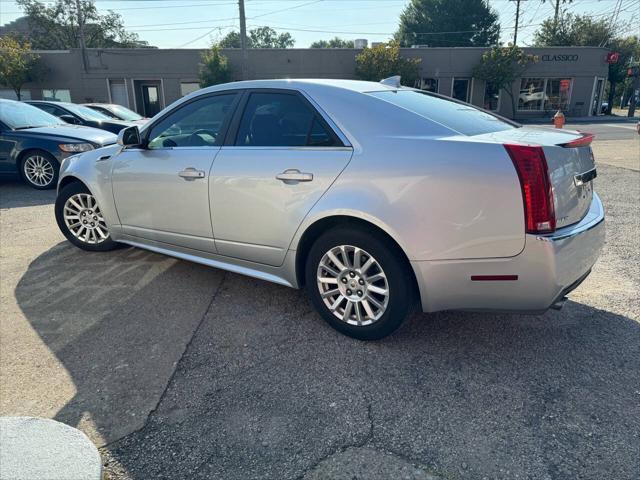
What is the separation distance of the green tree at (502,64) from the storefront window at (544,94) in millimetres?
1834

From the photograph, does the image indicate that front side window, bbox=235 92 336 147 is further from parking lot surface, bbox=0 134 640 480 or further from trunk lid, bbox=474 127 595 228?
parking lot surface, bbox=0 134 640 480

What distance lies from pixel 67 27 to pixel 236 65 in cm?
3314

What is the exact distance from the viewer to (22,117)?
9.04 meters

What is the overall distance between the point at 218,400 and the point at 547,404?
1782mm

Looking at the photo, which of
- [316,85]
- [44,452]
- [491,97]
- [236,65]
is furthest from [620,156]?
[236,65]

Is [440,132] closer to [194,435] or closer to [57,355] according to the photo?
[194,435]

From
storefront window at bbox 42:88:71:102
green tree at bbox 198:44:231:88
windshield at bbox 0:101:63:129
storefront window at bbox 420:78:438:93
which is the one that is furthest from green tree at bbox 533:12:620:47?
windshield at bbox 0:101:63:129

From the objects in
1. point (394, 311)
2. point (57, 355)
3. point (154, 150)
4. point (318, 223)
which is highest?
point (154, 150)

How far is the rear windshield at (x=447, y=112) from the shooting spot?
313 cm

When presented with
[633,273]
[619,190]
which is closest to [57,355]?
[633,273]

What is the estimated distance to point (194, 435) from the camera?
239 cm

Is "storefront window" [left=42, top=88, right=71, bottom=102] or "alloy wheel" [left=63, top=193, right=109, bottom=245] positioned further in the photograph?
"storefront window" [left=42, top=88, right=71, bottom=102]

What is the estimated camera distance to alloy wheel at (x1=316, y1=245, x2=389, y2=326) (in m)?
Result: 3.04

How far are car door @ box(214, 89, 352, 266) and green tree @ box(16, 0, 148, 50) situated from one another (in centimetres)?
5638
